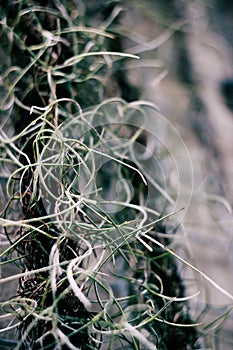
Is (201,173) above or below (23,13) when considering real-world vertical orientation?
below

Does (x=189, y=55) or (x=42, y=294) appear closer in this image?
(x=42, y=294)

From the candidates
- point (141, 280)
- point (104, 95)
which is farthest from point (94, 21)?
point (141, 280)

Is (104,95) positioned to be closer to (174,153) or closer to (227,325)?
(174,153)

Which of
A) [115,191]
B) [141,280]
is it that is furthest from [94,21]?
[141,280]

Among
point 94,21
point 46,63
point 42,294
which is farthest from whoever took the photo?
point 94,21

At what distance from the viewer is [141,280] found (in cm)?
50

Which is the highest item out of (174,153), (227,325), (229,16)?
(229,16)

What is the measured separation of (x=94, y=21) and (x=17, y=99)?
0.57ft

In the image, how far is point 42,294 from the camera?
1.32 feet

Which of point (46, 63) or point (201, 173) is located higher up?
point (46, 63)

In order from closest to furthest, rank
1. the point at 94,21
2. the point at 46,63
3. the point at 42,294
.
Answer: the point at 42,294 → the point at 46,63 → the point at 94,21

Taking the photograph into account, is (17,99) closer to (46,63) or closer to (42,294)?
(46,63)

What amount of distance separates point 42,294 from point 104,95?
266 mm

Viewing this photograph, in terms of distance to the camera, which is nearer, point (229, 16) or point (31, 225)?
point (31, 225)
